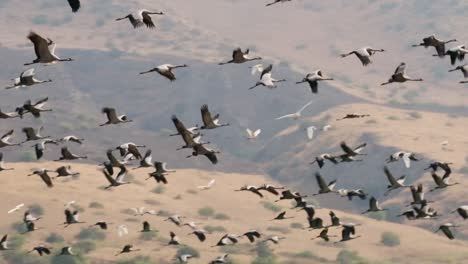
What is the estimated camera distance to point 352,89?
7382 inches

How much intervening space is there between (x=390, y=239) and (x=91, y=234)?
29.0 m

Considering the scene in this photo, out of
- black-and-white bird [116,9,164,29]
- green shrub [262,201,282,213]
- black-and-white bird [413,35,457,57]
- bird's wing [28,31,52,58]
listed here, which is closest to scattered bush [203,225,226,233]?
green shrub [262,201,282,213]

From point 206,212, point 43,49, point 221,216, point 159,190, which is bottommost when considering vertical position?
point 43,49

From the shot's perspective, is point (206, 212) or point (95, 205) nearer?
point (95, 205)

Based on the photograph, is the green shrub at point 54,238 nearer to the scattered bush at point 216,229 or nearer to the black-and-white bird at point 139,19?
the scattered bush at point 216,229

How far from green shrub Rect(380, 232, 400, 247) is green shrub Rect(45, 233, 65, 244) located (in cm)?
3131

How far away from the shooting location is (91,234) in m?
106

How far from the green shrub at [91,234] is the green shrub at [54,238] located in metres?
2.59

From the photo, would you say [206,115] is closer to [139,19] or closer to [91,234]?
[139,19]

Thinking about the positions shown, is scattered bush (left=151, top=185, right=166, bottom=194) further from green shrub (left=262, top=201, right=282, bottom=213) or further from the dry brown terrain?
green shrub (left=262, top=201, right=282, bottom=213)

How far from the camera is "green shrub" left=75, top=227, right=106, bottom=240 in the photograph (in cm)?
10494

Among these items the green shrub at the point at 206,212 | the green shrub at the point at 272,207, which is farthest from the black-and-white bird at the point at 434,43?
the green shrub at the point at 272,207

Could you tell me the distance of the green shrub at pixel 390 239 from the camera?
11069 cm

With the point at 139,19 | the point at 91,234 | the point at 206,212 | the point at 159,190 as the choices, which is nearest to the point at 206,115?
the point at 139,19
